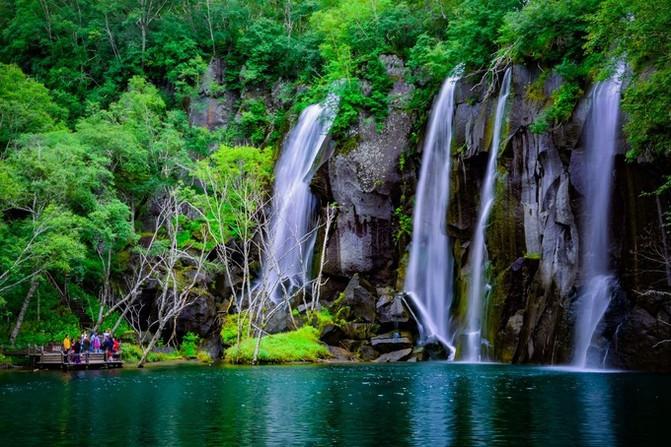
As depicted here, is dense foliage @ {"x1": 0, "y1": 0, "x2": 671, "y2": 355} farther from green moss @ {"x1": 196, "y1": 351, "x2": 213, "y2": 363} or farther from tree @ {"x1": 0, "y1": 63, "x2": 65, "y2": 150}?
green moss @ {"x1": 196, "y1": 351, "x2": 213, "y2": 363}

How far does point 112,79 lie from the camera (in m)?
51.9

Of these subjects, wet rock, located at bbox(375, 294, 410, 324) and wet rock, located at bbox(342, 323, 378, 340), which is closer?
wet rock, located at bbox(375, 294, 410, 324)

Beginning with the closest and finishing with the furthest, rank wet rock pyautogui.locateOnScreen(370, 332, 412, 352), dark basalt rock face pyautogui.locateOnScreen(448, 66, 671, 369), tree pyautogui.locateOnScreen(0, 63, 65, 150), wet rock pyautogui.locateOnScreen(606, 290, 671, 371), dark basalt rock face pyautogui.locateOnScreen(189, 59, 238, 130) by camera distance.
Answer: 1. wet rock pyautogui.locateOnScreen(606, 290, 671, 371)
2. dark basalt rock face pyautogui.locateOnScreen(448, 66, 671, 369)
3. wet rock pyautogui.locateOnScreen(370, 332, 412, 352)
4. tree pyautogui.locateOnScreen(0, 63, 65, 150)
5. dark basalt rock face pyautogui.locateOnScreen(189, 59, 238, 130)

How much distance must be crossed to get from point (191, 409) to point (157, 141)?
30078 mm

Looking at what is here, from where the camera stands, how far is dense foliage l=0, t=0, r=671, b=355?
27.4 m

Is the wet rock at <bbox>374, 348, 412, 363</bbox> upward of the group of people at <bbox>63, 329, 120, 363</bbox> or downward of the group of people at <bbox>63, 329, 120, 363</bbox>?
downward

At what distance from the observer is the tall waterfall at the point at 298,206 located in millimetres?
37781

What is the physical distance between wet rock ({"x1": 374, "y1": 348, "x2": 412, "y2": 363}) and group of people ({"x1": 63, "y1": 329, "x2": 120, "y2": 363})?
12251 mm

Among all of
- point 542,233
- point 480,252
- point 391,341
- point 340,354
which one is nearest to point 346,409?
point 542,233

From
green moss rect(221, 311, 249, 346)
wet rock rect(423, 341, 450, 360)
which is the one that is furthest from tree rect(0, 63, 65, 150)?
wet rock rect(423, 341, 450, 360)

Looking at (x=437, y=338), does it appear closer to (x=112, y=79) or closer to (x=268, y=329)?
(x=268, y=329)

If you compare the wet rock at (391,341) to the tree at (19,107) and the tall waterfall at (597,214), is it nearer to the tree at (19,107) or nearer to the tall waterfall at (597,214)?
the tall waterfall at (597,214)

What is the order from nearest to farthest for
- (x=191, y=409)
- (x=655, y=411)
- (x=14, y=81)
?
(x=655, y=411) < (x=191, y=409) < (x=14, y=81)

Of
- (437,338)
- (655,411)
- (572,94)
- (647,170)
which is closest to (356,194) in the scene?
(437,338)
